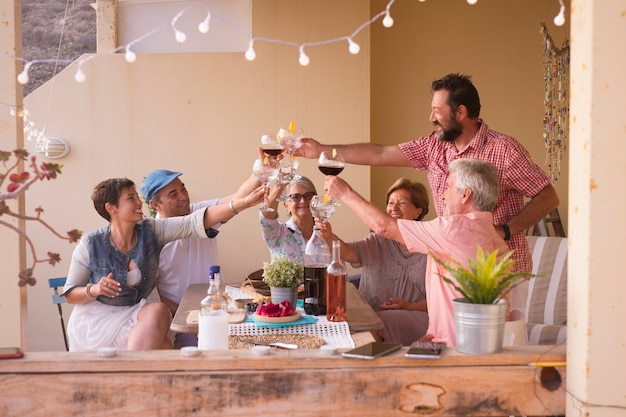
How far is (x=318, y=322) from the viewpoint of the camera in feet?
9.27

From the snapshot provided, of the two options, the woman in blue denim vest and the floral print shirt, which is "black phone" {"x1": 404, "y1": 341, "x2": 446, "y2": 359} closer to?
the woman in blue denim vest

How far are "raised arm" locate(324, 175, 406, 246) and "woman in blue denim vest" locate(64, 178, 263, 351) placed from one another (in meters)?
0.90

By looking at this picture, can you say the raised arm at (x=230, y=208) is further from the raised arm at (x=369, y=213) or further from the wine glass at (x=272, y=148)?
the raised arm at (x=369, y=213)

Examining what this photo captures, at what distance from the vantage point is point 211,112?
5203 mm

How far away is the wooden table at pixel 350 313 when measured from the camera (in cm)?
279

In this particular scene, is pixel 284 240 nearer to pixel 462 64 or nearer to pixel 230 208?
pixel 230 208

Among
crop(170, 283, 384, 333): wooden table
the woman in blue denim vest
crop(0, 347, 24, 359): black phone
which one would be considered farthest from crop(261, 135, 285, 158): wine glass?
crop(0, 347, 24, 359): black phone

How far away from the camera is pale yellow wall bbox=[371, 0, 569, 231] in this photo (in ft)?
18.8

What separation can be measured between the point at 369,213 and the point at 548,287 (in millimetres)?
2445

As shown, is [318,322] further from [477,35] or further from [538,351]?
[477,35]

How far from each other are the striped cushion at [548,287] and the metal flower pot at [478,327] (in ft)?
8.40

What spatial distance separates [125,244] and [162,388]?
1767mm

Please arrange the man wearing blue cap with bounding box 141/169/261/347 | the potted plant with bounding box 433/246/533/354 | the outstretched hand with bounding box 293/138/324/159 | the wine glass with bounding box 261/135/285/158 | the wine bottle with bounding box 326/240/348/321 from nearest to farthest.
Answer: the potted plant with bounding box 433/246/533/354, the wine bottle with bounding box 326/240/348/321, the wine glass with bounding box 261/135/285/158, the outstretched hand with bounding box 293/138/324/159, the man wearing blue cap with bounding box 141/169/261/347

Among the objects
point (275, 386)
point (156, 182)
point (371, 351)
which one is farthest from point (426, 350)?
point (156, 182)
